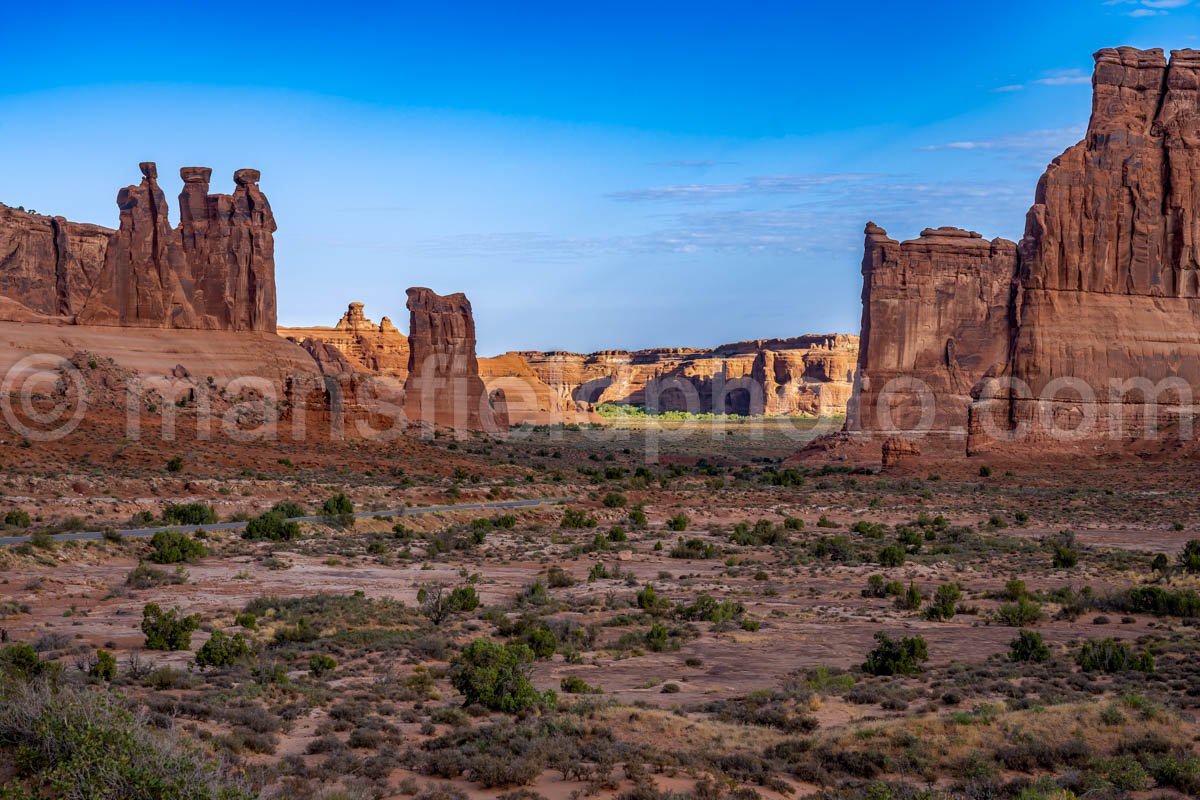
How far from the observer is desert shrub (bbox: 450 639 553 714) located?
13.4 m

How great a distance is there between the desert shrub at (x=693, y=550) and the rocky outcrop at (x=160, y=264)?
43.4 m

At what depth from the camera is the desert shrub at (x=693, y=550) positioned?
1218 inches

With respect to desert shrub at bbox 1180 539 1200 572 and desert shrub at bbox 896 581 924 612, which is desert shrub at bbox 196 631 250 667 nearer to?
desert shrub at bbox 896 581 924 612

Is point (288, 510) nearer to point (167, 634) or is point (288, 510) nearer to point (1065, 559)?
point (167, 634)

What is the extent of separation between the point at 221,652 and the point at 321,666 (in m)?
1.30

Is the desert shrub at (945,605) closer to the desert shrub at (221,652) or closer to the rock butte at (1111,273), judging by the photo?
the desert shrub at (221,652)

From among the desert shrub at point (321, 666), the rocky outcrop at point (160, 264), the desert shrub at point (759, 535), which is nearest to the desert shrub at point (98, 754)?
the desert shrub at point (321, 666)

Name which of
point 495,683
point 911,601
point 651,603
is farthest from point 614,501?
point 495,683

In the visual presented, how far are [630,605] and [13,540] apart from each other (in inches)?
528

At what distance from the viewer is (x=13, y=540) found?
2473 centimetres

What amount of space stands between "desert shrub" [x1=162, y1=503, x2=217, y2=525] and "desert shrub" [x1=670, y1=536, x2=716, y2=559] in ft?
42.0

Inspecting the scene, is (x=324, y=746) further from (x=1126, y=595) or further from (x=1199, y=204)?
(x=1199, y=204)

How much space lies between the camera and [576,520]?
3694 cm

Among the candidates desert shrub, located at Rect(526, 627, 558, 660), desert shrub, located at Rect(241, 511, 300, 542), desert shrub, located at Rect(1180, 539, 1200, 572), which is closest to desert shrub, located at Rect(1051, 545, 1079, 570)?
desert shrub, located at Rect(1180, 539, 1200, 572)
